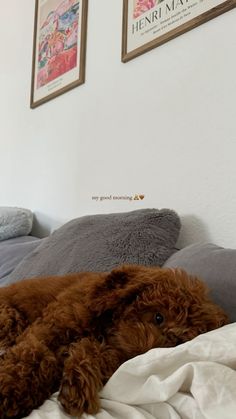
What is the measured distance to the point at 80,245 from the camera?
123 cm

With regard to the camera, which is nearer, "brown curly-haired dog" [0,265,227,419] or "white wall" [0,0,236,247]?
"brown curly-haired dog" [0,265,227,419]

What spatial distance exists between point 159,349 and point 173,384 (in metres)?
0.06

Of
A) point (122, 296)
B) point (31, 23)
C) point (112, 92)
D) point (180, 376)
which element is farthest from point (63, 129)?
point (180, 376)

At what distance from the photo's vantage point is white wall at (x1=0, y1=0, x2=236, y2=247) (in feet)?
3.81

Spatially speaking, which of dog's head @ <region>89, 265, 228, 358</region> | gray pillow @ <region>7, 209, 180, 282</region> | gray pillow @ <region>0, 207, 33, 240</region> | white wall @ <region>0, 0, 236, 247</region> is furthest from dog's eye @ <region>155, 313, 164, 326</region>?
gray pillow @ <region>0, 207, 33, 240</region>

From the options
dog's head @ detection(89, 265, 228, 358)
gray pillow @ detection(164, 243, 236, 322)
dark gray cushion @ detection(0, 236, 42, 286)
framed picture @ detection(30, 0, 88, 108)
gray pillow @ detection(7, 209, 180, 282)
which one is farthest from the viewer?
framed picture @ detection(30, 0, 88, 108)

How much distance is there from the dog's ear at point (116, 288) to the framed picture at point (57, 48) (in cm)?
124

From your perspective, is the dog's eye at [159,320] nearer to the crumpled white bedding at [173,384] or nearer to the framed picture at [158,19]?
the crumpled white bedding at [173,384]

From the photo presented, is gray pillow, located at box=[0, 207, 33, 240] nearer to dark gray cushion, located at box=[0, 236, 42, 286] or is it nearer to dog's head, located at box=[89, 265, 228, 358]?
dark gray cushion, located at box=[0, 236, 42, 286]

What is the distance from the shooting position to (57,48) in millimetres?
2016

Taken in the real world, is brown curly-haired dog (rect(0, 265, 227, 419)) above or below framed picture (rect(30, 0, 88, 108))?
below

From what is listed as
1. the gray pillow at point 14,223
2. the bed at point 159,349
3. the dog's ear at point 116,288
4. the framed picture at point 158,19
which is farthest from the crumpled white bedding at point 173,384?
the gray pillow at point 14,223

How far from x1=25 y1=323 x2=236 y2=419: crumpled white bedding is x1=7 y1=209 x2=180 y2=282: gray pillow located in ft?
1.55

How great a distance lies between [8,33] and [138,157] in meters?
1.64
